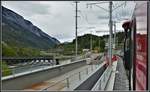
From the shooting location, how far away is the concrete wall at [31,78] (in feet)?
44.6

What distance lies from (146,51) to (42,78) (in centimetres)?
1724

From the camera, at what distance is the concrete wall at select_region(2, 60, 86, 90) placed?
13.6 metres

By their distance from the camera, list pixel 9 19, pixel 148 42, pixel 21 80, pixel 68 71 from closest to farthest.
A: pixel 148 42 → pixel 9 19 → pixel 21 80 → pixel 68 71

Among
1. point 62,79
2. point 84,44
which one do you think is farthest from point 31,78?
point 84,44

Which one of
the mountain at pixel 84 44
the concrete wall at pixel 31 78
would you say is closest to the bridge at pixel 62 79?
the concrete wall at pixel 31 78

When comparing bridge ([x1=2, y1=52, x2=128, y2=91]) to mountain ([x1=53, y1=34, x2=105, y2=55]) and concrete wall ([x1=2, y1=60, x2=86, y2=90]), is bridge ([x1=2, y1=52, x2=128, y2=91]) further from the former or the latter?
mountain ([x1=53, y1=34, x2=105, y2=55])

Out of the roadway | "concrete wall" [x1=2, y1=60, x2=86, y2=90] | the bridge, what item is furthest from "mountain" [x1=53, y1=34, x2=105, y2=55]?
the roadway

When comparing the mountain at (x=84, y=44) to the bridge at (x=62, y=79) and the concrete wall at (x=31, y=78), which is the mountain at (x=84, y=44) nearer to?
the concrete wall at (x=31, y=78)

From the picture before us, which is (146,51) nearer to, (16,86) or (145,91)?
(145,91)

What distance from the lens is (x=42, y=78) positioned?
21.0m

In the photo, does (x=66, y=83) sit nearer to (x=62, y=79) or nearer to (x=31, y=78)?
(x=62, y=79)

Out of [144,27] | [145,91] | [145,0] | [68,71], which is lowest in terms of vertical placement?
[68,71]

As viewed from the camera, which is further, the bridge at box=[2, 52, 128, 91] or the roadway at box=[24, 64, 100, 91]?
the bridge at box=[2, 52, 128, 91]

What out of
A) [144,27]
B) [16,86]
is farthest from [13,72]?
[144,27]
